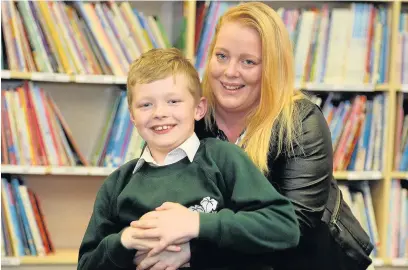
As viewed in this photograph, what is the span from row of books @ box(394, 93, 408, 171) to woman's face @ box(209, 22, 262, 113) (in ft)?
4.00

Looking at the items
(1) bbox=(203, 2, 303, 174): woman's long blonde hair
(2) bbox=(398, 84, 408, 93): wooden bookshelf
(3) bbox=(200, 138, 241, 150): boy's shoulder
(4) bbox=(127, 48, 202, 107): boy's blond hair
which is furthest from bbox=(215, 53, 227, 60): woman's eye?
(2) bbox=(398, 84, 408, 93): wooden bookshelf

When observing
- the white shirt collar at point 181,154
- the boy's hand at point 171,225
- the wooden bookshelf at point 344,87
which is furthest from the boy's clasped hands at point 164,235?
the wooden bookshelf at point 344,87

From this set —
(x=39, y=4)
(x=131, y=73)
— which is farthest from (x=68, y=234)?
(x=131, y=73)

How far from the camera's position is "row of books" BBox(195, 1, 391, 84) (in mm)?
3092

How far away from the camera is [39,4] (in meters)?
2.96

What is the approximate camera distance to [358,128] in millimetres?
3139

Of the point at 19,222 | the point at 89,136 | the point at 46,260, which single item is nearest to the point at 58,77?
the point at 89,136

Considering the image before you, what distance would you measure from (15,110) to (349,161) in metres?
1.46

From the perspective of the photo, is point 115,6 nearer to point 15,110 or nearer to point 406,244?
point 15,110

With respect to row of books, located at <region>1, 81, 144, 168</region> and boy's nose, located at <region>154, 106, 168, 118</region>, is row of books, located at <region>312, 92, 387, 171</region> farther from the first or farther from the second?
boy's nose, located at <region>154, 106, 168, 118</region>

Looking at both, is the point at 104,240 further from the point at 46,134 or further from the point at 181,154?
the point at 46,134

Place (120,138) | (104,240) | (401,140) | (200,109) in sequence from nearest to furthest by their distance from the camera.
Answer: (104,240)
(200,109)
(120,138)
(401,140)

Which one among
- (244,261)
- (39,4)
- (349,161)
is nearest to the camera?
(244,261)

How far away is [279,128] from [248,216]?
471 millimetres
